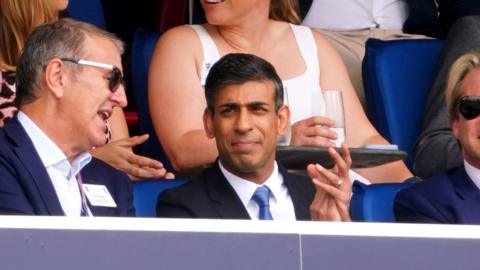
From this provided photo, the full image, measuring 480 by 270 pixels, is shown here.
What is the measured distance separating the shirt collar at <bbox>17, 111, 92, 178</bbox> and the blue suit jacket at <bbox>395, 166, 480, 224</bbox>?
1088mm

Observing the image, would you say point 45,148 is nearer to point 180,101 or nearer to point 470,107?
point 180,101

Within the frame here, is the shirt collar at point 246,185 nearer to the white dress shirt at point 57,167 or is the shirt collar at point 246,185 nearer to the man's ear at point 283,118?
the man's ear at point 283,118

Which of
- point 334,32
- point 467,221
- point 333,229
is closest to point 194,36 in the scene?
point 334,32

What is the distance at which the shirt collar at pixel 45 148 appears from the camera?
450 cm

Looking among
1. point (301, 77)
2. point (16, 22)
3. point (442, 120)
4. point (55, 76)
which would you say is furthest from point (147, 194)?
point (442, 120)

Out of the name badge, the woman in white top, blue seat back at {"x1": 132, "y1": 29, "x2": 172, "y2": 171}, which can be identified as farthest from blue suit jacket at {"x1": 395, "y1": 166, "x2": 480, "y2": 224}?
blue seat back at {"x1": 132, "y1": 29, "x2": 172, "y2": 171}

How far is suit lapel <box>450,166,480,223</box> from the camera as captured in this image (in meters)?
4.67

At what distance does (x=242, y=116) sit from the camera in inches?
195

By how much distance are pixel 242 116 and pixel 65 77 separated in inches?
26.1

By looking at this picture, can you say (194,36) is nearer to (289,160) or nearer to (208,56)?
(208,56)

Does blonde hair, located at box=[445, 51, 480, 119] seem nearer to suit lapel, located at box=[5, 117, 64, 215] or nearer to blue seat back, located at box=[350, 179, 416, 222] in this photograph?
blue seat back, located at box=[350, 179, 416, 222]

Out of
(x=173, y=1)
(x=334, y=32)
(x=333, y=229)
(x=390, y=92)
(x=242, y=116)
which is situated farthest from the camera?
(x=173, y=1)

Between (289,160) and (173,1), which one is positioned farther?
(173,1)

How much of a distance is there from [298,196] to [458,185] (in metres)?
0.55
